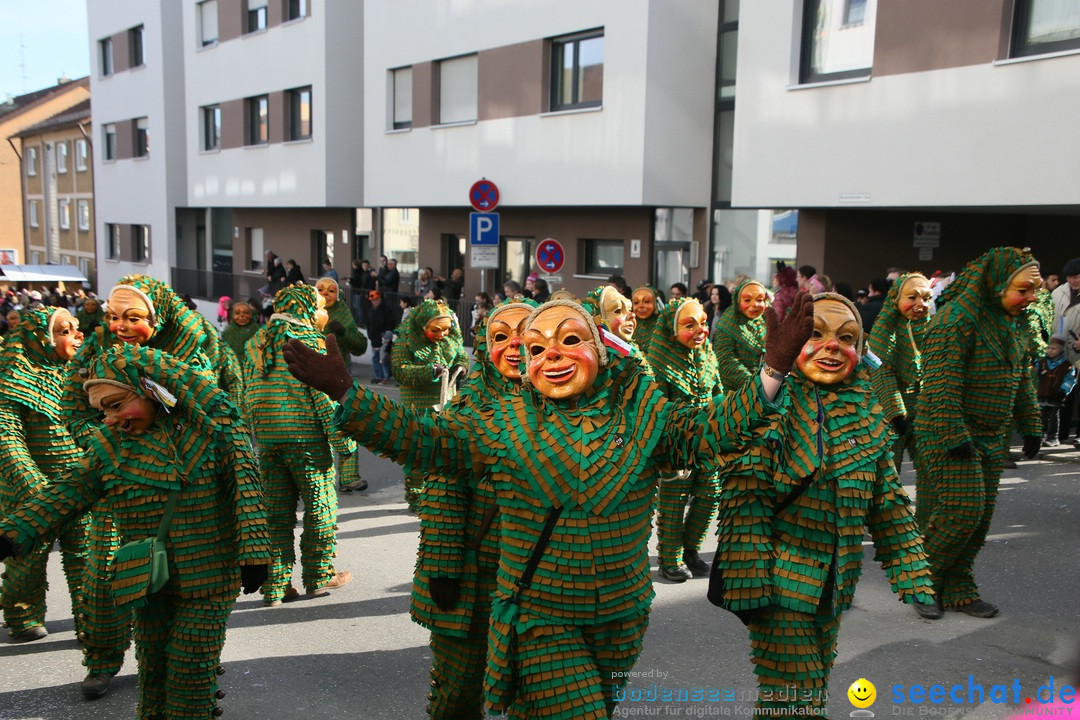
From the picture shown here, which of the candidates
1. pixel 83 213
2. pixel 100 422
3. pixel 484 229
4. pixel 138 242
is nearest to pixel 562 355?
pixel 100 422

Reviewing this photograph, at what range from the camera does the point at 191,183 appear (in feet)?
95.4

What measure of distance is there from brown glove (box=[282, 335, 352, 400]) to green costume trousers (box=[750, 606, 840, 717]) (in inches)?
82.5

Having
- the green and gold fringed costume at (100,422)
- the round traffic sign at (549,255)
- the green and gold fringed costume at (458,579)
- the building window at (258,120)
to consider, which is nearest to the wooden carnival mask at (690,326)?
the green and gold fringed costume at (458,579)

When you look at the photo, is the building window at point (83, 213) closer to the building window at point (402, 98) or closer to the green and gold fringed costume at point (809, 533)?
the building window at point (402, 98)

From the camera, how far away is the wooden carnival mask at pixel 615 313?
6.56m

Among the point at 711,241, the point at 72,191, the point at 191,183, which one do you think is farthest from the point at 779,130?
the point at 72,191

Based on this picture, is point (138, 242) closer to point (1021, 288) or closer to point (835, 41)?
point (835, 41)

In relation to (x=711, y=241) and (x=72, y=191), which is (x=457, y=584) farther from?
(x=72, y=191)

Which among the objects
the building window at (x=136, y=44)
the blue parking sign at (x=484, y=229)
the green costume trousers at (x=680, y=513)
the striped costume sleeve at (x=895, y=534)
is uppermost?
the building window at (x=136, y=44)

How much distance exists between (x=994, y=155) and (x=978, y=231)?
4.26 meters

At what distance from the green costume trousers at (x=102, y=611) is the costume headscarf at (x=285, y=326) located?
5.65ft

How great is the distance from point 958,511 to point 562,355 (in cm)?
360

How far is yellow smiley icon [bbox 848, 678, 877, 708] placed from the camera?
4.69m

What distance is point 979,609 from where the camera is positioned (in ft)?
19.8
